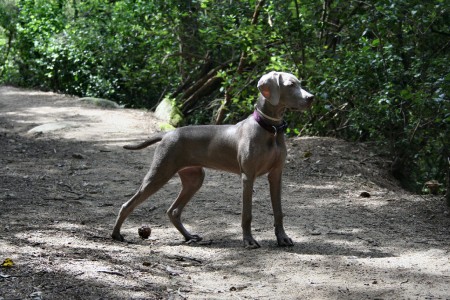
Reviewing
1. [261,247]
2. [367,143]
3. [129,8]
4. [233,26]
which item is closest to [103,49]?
[129,8]

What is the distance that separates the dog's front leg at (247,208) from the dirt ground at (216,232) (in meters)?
0.12

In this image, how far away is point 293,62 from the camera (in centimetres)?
1118

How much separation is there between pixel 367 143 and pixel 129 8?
326 inches

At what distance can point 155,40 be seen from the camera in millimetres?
15023

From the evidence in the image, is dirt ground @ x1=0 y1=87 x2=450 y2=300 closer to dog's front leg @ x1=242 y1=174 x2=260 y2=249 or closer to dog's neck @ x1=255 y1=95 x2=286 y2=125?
dog's front leg @ x1=242 y1=174 x2=260 y2=249

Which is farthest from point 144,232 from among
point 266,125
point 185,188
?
point 266,125

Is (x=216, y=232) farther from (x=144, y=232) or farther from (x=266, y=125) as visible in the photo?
(x=266, y=125)

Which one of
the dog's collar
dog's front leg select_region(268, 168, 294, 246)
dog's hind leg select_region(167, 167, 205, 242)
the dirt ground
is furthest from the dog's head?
the dirt ground

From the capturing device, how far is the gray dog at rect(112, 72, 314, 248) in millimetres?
6074

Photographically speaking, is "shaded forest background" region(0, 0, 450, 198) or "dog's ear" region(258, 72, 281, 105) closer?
"dog's ear" region(258, 72, 281, 105)

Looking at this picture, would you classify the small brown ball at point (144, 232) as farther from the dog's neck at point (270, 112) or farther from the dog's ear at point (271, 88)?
the dog's ear at point (271, 88)

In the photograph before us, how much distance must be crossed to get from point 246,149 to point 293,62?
17.4 feet

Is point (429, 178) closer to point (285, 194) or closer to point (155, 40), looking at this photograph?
point (285, 194)

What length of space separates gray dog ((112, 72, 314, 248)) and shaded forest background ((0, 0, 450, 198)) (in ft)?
6.37
